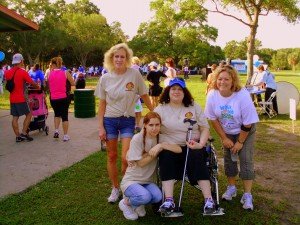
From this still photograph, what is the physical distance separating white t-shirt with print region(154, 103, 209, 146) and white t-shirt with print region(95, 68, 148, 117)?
0.45 metres

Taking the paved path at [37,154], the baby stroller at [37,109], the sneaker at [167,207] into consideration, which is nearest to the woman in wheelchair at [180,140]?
the sneaker at [167,207]

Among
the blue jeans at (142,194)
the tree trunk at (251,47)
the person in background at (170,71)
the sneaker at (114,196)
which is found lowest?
the sneaker at (114,196)

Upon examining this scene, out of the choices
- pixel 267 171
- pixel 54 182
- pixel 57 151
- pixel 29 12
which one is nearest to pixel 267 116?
pixel 267 171

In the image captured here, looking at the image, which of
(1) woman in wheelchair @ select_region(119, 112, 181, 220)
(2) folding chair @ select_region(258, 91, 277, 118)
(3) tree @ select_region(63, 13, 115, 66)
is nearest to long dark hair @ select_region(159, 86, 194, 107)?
(1) woman in wheelchair @ select_region(119, 112, 181, 220)

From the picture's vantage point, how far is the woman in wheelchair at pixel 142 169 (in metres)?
4.12

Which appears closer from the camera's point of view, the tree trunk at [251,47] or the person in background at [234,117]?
the person in background at [234,117]

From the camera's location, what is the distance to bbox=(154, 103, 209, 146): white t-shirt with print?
4289mm

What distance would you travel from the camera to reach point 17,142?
26.9 feet

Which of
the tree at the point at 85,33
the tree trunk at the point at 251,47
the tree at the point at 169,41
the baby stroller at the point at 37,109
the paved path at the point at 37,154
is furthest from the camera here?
the tree at the point at 169,41

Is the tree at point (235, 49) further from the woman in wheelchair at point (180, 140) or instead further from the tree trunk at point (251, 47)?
the woman in wheelchair at point (180, 140)

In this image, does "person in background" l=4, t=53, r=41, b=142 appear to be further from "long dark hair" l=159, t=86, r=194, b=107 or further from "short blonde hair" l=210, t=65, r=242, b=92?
"short blonde hair" l=210, t=65, r=242, b=92

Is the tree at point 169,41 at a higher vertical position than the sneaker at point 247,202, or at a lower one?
higher

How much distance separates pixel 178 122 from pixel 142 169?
67 centimetres

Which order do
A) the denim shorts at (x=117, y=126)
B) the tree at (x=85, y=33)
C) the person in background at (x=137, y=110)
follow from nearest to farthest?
the denim shorts at (x=117, y=126)
the person in background at (x=137, y=110)
the tree at (x=85, y=33)
